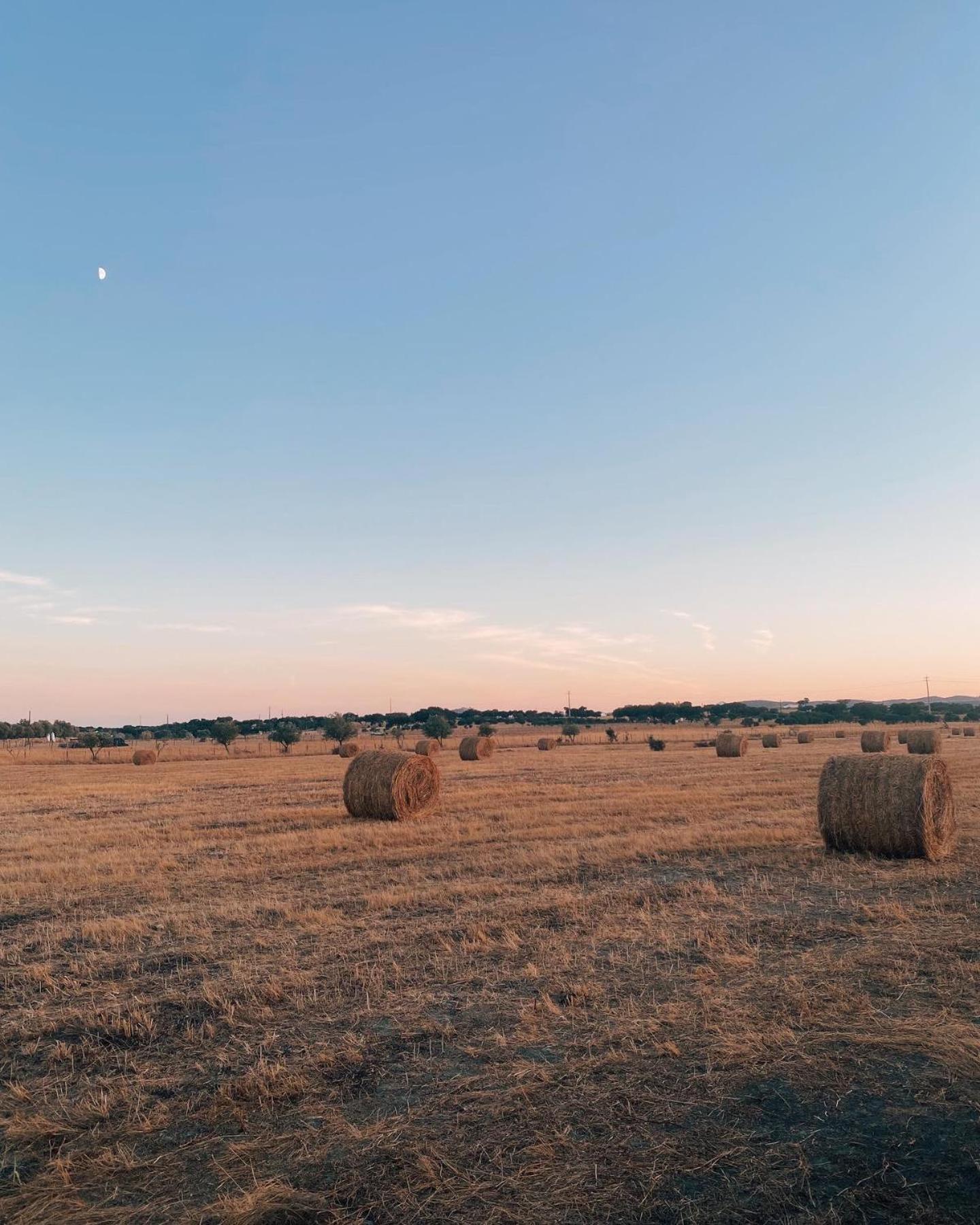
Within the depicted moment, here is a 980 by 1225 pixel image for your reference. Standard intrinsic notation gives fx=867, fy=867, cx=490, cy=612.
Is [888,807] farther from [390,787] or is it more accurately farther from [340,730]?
[340,730]

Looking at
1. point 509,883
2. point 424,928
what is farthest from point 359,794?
point 424,928

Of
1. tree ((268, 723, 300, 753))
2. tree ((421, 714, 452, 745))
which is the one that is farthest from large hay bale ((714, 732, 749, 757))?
tree ((421, 714, 452, 745))

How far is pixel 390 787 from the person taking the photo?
19.8 m

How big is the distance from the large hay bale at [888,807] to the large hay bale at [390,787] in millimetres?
9343

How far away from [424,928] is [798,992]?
405cm

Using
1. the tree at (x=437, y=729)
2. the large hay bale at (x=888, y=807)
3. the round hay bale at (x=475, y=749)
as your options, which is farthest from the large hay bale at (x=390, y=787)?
the tree at (x=437, y=729)

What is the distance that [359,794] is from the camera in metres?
20.4

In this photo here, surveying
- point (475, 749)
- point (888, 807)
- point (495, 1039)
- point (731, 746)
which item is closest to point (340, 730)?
point (475, 749)

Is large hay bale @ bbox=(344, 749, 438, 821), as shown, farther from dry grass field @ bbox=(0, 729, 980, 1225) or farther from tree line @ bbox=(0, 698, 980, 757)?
tree line @ bbox=(0, 698, 980, 757)

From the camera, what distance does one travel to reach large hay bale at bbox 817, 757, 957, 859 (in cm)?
1359

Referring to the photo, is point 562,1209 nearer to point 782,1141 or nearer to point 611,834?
point 782,1141

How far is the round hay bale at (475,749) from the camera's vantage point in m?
47.0

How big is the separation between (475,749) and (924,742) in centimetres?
2223

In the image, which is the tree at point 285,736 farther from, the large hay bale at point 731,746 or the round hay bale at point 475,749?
the large hay bale at point 731,746
